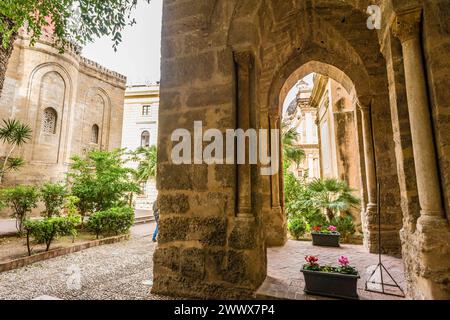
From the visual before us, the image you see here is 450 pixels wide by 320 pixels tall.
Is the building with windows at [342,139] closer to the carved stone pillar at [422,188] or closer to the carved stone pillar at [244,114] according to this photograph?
the carved stone pillar at [422,188]

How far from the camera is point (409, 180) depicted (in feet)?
8.26

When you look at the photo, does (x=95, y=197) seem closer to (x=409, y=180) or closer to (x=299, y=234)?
(x=299, y=234)

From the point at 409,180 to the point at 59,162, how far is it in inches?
721

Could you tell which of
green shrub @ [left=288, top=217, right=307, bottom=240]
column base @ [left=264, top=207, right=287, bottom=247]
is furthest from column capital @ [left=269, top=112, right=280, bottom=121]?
green shrub @ [left=288, top=217, right=307, bottom=240]

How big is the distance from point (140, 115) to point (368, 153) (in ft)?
75.1

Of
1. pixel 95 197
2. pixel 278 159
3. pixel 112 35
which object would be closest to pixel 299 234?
pixel 278 159

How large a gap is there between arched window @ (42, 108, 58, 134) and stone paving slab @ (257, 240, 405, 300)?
54.2ft

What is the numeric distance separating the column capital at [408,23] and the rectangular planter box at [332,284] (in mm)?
2555

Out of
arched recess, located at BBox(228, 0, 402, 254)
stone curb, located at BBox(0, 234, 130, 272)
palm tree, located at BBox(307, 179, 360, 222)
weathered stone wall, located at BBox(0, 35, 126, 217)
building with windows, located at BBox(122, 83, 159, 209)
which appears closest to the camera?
stone curb, located at BBox(0, 234, 130, 272)

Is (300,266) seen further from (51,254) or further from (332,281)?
(51,254)

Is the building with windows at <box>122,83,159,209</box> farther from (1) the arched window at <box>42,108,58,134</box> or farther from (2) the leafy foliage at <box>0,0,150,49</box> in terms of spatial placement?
(2) the leafy foliage at <box>0,0,150,49</box>

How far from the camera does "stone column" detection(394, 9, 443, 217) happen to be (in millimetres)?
2270

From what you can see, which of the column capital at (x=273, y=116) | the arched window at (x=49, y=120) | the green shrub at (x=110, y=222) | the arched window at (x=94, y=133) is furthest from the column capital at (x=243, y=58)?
the arched window at (x=94, y=133)

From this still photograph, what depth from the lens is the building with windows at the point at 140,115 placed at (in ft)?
79.7
